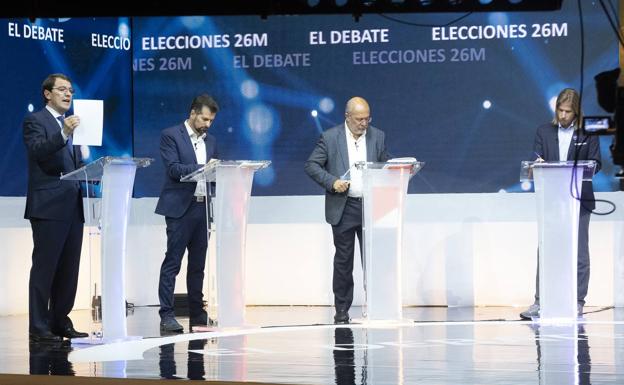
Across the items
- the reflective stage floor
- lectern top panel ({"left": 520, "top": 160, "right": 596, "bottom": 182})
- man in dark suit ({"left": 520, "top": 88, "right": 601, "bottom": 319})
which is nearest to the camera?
the reflective stage floor

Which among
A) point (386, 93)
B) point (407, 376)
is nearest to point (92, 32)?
point (386, 93)

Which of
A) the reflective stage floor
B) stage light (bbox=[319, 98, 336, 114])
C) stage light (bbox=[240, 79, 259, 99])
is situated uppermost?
stage light (bbox=[240, 79, 259, 99])

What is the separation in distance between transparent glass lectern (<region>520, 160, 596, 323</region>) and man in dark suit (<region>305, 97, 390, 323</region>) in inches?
49.7

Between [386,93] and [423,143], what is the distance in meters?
0.56

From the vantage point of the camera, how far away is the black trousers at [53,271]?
23.2 feet

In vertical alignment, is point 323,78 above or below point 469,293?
above

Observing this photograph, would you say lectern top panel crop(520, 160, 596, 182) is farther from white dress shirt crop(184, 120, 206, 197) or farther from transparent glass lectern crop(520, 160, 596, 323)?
white dress shirt crop(184, 120, 206, 197)

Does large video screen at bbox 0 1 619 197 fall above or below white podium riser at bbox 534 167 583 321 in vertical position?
above

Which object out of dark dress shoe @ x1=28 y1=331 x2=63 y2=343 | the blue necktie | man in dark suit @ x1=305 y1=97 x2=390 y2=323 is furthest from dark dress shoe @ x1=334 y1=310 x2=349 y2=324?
the blue necktie

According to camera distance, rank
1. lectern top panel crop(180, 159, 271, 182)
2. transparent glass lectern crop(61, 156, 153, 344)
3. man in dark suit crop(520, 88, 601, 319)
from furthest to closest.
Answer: man in dark suit crop(520, 88, 601, 319) < lectern top panel crop(180, 159, 271, 182) < transparent glass lectern crop(61, 156, 153, 344)

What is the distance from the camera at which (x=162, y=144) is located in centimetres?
821

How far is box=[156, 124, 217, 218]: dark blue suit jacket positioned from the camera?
26.5ft

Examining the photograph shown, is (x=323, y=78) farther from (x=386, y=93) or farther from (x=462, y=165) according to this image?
(x=462, y=165)

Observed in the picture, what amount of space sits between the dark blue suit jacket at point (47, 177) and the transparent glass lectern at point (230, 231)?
2.80 feet
